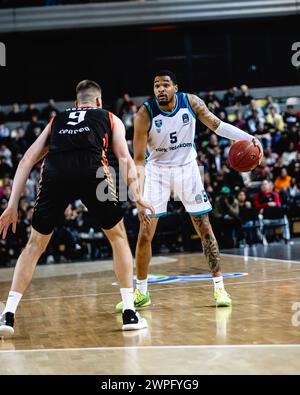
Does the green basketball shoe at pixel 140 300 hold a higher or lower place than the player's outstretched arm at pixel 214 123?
lower

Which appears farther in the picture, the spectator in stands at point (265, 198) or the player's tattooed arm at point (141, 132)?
the spectator in stands at point (265, 198)

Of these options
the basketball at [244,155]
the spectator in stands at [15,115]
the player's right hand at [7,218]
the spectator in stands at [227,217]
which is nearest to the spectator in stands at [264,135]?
the spectator in stands at [227,217]

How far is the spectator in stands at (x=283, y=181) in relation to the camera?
54.5 feet

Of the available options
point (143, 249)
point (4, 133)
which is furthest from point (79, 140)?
point (4, 133)

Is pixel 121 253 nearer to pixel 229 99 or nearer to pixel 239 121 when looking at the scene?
pixel 239 121

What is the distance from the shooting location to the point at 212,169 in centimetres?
1694

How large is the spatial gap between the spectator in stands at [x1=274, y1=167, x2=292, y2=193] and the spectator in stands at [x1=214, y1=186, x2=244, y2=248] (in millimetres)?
1895

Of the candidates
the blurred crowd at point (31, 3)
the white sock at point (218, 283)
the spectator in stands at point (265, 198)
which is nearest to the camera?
the white sock at point (218, 283)

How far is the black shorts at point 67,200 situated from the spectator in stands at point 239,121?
13915mm

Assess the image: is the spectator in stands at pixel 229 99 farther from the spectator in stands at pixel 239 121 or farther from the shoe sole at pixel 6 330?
the shoe sole at pixel 6 330

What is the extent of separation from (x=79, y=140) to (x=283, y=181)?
12.2m

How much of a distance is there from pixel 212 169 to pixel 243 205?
1855mm

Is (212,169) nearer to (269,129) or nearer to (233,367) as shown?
(269,129)

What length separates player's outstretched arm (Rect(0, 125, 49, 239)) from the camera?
504cm
